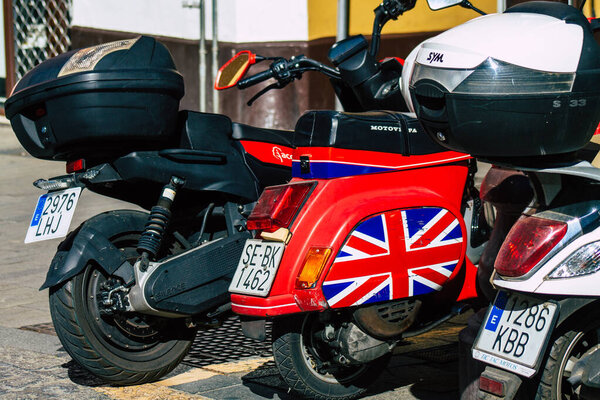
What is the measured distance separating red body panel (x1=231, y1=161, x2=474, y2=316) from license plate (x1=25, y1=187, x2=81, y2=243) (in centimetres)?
96

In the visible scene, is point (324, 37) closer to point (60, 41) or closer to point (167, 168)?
point (60, 41)

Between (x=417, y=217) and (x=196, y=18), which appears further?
(x=196, y=18)

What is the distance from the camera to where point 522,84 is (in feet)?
9.52

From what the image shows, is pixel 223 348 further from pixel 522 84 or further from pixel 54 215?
pixel 522 84

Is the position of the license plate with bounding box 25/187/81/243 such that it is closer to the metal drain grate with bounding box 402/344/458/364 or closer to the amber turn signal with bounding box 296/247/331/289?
the amber turn signal with bounding box 296/247/331/289

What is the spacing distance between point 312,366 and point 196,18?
9.65 metres

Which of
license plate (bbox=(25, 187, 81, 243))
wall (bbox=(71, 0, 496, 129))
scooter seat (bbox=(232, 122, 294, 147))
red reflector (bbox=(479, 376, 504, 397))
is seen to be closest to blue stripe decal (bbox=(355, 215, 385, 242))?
red reflector (bbox=(479, 376, 504, 397))

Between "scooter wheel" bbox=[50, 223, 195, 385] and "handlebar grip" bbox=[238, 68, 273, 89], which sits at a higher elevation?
"handlebar grip" bbox=[238, 68, 273, 89]

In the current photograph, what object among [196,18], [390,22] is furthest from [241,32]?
[390,22]

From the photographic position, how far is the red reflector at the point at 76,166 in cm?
427

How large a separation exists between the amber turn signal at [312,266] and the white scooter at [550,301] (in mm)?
738

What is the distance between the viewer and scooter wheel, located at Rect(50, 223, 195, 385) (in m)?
4.16

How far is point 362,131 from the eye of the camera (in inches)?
148

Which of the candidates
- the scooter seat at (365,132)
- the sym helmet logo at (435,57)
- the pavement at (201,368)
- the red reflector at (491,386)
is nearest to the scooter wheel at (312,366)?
the pavement at (201,368)
